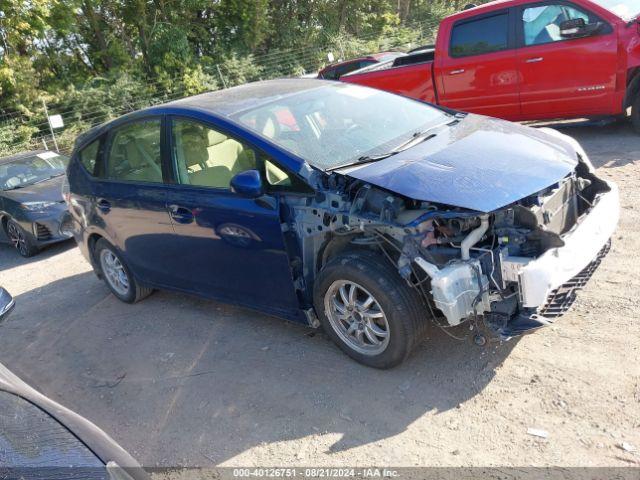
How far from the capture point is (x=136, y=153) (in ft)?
15.8

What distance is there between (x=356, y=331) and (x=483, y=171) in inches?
49.3

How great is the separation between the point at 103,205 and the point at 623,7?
6391 millimetres

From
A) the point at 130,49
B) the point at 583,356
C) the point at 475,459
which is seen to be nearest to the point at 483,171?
the point at 583,356

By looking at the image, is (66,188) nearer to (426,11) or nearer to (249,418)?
(249,418)

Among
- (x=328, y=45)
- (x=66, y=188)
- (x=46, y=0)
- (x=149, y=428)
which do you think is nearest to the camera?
(x=149, y=428)

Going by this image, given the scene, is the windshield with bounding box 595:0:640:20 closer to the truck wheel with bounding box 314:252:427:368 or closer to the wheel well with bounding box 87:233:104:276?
the truck wheel with bounding box 314:252:427:368

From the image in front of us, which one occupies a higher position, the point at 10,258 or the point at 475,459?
the point at 475,459

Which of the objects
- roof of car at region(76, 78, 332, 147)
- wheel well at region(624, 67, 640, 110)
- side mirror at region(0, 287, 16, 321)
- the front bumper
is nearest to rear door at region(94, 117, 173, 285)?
roof of car at region(76, 78, 332, 147)

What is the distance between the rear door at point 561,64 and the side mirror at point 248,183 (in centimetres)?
513

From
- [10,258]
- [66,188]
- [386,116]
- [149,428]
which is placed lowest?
[10,258]

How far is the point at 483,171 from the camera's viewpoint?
330cm

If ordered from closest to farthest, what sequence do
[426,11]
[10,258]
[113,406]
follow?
[113,406] < [10,258] < [426,11]

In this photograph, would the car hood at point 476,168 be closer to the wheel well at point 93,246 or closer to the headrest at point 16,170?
the wheel well at point 93,246

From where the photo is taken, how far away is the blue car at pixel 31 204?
812cm
